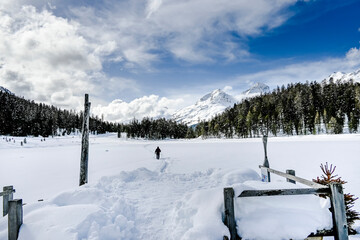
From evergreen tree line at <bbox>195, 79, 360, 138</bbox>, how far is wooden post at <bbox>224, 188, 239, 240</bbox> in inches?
2809

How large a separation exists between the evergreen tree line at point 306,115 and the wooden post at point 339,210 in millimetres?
70082

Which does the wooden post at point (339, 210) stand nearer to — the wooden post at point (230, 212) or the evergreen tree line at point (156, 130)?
the wooden post at point (230, 212)

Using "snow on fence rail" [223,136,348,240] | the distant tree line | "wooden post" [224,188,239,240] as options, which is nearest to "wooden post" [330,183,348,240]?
"snow on fence rail" [223,136,348,240]

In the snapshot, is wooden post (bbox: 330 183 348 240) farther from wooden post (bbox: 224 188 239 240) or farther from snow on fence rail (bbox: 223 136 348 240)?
wooden post (bbox: 224 188 239 240)

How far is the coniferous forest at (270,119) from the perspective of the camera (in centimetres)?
6681

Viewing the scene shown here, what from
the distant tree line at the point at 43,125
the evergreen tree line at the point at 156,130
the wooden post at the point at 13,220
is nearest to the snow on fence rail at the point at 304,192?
the wooden post at the point at 13,220

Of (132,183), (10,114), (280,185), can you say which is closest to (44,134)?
(10,114)

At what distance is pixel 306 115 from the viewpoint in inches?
2670

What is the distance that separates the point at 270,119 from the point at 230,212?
82.9m

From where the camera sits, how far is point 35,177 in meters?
13.2

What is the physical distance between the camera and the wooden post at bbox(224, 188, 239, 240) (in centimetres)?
368

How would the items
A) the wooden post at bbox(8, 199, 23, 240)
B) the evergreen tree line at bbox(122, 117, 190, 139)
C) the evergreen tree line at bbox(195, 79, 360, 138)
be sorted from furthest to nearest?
the evergreen tree line at bbox(122, 117, 190, 139) < the evergreen tree line at bbox(195, 79, 360, 138) < the wooden post at bbox(8, 199, 23, 240)

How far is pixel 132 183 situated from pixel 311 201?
7451mm

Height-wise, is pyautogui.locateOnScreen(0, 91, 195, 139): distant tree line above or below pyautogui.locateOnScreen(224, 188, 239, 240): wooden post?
above
